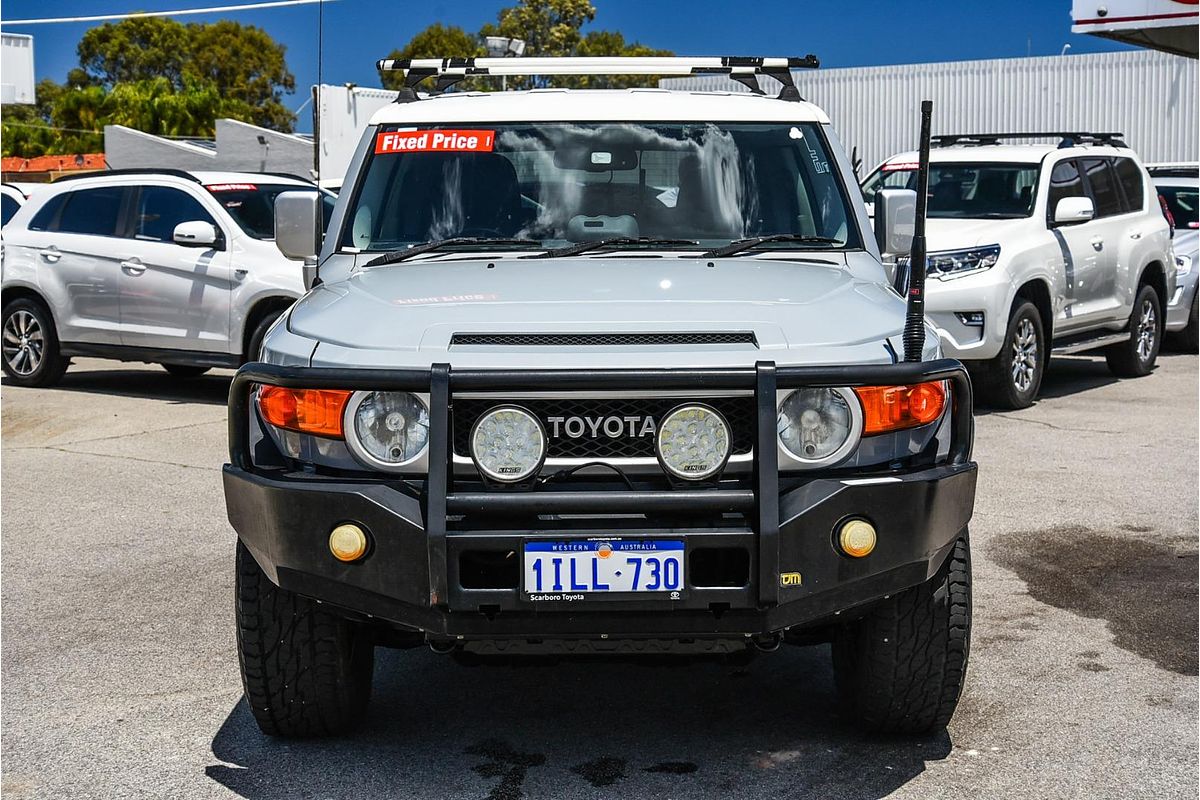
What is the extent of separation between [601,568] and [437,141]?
222cm

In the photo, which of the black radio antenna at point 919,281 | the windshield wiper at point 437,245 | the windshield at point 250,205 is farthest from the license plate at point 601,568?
the windshield at point 250,205

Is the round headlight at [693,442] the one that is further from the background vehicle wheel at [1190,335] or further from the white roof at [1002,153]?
the background vehicle wheel at [1190,335]

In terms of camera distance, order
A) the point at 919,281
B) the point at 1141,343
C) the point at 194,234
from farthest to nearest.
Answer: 1. the point at 1141,343
2. the point at 194,234
3. the point at 919,281

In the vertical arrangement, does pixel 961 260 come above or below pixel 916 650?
above

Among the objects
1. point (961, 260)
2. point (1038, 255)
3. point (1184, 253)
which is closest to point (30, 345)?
point (961, 260)

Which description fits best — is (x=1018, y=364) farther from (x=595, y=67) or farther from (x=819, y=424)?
(x=819, y=424)

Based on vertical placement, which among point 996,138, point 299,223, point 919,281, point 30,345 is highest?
point 996,138

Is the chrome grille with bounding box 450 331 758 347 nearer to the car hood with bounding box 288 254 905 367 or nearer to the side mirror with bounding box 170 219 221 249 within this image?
the car hood with bounding box 288 254 905 367

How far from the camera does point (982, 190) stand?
11.6 meters

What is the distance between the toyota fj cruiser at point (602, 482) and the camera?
3623 millimetres

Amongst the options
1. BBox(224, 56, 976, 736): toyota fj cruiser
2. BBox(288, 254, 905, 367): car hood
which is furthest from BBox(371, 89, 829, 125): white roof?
BBox(224, 56, 976, 736): toyota fj cruiser

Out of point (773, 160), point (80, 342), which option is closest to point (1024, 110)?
point (80, 342)

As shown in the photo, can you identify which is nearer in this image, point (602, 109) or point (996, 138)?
point (602, 109)

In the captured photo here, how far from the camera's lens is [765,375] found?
11.9 feet
